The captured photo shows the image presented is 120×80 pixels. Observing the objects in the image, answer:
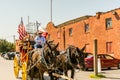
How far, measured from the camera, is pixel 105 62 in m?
29.6

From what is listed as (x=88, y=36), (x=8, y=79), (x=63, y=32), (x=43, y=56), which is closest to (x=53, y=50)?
(x=43, y=56)

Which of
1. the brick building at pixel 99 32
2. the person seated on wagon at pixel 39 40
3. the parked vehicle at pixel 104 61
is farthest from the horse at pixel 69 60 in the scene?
the brick building at pixel 99 32

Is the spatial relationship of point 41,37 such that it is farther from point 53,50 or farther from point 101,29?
point 101,29

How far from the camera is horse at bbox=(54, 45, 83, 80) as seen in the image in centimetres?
1334

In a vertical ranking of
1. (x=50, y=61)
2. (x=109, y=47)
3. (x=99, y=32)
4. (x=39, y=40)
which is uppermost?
(x=99, y=32)

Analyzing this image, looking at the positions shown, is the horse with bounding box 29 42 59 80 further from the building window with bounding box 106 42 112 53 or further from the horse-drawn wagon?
the building window with bounding box 106 42 112 53

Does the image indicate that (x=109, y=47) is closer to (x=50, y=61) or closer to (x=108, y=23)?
(x=108, y=23)

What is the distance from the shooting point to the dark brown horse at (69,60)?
13331 mm

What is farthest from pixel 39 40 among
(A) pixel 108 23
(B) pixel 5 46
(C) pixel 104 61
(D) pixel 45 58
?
(B) pixel 5 46

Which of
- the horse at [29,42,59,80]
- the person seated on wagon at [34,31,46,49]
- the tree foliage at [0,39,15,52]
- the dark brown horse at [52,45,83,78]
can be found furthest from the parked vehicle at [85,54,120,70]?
the tree foliage at [0,39,15,52]

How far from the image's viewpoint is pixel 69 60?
44.8 ft

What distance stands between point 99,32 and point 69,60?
90.5ft

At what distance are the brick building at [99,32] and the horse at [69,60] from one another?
22575 mm

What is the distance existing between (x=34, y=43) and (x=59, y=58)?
223cm
